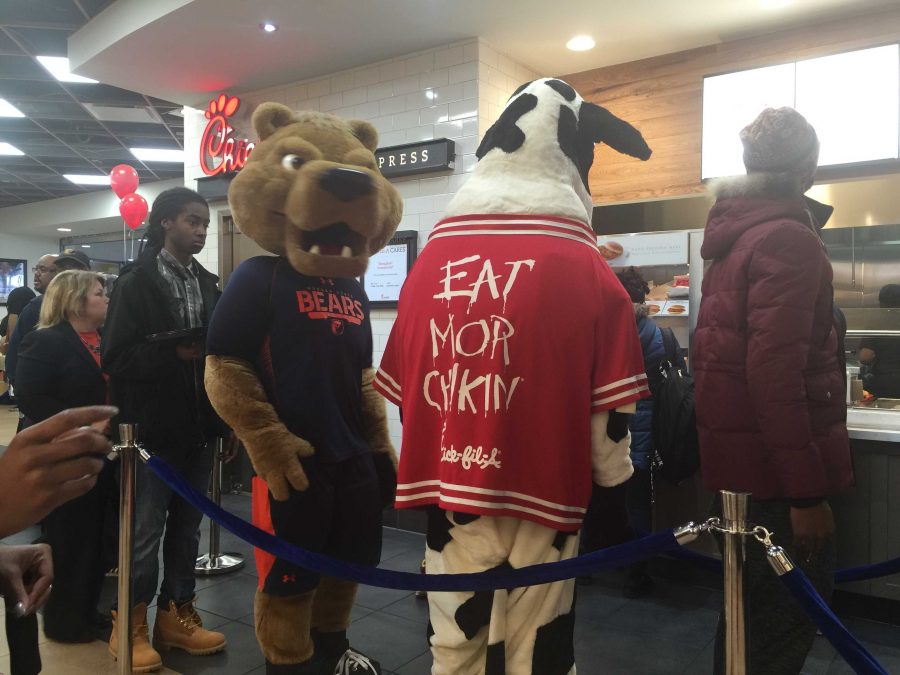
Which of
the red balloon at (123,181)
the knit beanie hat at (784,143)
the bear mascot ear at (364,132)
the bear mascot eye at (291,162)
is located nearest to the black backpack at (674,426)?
the knit beanie hat at (784,143)

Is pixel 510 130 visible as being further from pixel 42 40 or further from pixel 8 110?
pixel 8 110

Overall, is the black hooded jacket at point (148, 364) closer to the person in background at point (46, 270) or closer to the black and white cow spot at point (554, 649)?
the black and white cow spot at point (554, 649)

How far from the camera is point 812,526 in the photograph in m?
1.80

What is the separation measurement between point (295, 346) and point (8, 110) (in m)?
8.00

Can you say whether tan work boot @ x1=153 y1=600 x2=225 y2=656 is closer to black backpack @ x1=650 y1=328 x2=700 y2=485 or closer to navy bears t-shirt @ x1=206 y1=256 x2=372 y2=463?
navy bears t-shirt @ x1=206 y1=256 x2=372 y2=463

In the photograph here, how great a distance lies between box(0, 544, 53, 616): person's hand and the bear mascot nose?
128cm

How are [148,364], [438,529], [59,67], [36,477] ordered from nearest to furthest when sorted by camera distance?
[36,477] < [438,529] < [148,364] < [59,67]

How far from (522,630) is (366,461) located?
878mm

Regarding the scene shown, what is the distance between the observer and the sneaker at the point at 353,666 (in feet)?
7.18

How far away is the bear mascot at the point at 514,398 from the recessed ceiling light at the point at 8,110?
8.19 metres

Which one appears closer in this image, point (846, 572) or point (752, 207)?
point (846, 572)

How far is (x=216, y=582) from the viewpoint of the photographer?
3.66m

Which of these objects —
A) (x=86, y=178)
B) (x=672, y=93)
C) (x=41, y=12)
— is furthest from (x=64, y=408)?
(x=86, y=178)

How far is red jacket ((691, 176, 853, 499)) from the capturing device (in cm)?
177
